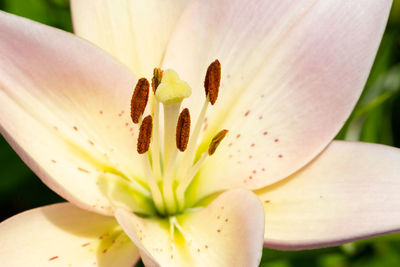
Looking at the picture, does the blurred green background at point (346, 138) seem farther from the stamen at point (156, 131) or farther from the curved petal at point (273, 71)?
the stamen at point (156, 131)

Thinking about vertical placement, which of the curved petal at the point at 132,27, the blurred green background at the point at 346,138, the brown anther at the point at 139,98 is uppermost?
the curved petal at the point at 132,27

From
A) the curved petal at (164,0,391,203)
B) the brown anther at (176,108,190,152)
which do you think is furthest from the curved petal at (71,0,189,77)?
the brown anther at (176,108,190,152)

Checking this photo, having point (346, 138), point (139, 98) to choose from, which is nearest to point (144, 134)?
point (139, 98)

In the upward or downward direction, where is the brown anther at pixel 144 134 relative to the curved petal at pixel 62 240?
upward

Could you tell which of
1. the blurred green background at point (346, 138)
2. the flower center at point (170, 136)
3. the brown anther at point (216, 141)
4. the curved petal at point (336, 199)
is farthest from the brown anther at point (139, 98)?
the blurred green background at point (346, 138)

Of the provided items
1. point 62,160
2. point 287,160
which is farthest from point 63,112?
point 287,160

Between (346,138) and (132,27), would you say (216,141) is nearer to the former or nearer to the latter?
(132,27)
